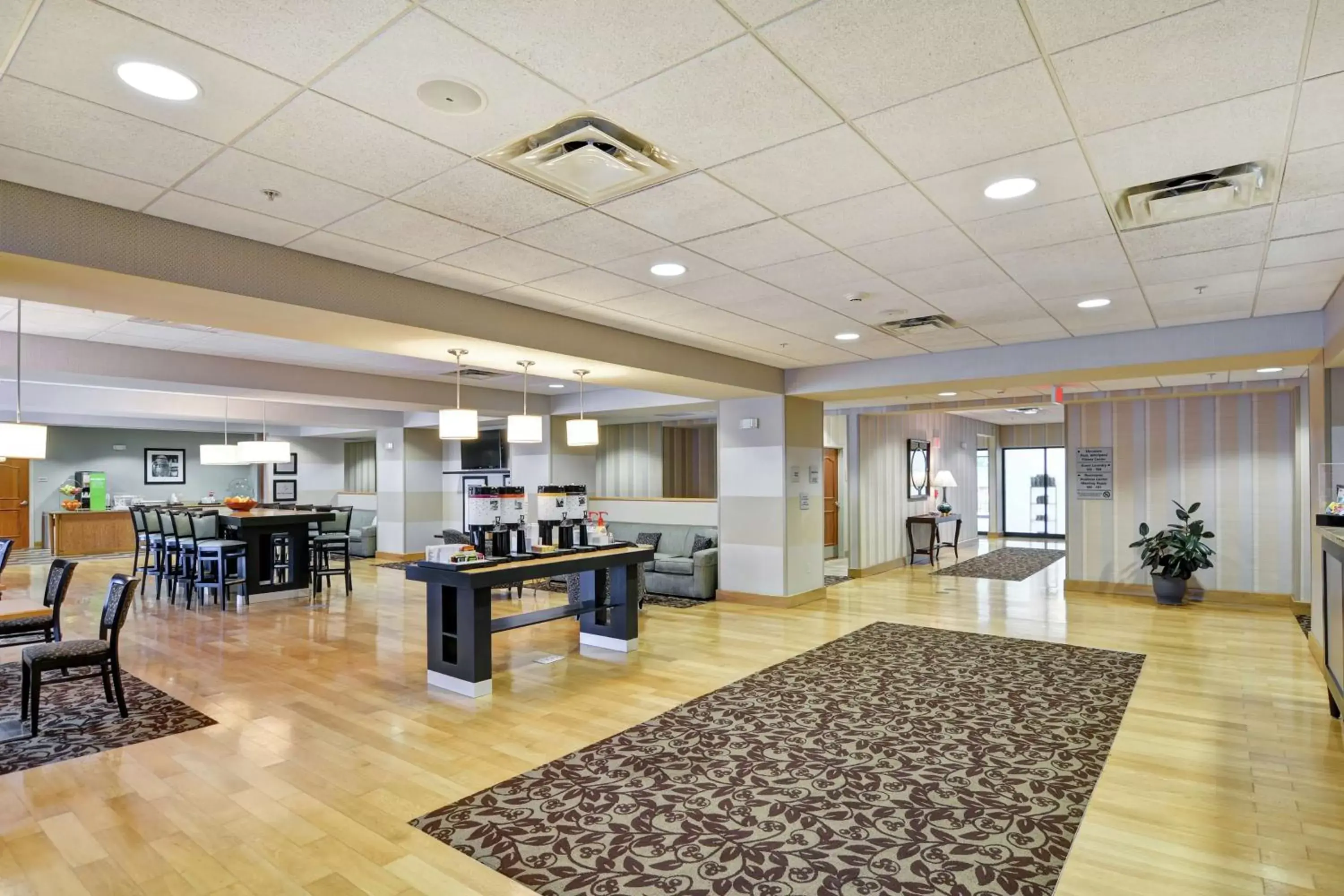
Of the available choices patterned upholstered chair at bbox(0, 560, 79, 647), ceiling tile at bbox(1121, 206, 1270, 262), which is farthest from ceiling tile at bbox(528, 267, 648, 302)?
patterned upholstered chair at bbox(0, 560, 79, 647)

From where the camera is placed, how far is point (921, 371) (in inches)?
286

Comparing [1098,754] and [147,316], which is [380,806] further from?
[1098,754]

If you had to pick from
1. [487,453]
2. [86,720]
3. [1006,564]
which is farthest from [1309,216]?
[487,453]

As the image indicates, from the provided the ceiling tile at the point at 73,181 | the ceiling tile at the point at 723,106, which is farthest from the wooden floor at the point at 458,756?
the ceiling tile at the point at 723,106

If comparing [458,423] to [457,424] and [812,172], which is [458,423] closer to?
[457,424]

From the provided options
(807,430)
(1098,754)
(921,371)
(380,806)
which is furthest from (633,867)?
(807,430)

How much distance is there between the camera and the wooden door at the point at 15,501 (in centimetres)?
1404

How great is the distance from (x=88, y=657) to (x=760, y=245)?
4.52m

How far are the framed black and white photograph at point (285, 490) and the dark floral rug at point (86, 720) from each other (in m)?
12.2

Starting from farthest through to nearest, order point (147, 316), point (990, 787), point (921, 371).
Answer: point (921, 371) → point (147, 316) → point (990, 787)

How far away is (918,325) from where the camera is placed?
582 centimetres

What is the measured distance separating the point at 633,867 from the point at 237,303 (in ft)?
10.9

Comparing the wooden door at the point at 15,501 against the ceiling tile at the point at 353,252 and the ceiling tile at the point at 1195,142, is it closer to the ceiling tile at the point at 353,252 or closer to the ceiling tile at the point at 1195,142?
the ceiling tile at the point at 353,252

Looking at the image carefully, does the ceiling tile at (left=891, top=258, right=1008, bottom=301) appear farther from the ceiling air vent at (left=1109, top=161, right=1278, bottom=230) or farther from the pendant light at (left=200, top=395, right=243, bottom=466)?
the pendant light at (left=200, top=395, right=243, bottom=466)
